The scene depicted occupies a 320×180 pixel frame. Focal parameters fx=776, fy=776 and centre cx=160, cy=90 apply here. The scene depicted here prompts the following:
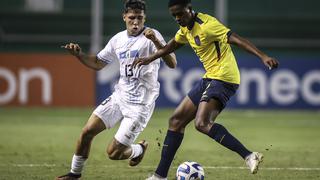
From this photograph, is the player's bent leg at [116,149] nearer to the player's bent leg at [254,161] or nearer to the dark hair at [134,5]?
the dark hair at [134,5]

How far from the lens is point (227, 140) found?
8.59 metres

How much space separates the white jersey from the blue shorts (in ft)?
2.00

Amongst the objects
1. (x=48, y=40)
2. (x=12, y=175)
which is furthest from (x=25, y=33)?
(x=12, y=175)

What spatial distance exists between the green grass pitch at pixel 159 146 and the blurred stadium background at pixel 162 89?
0.02 metres

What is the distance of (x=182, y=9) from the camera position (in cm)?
878

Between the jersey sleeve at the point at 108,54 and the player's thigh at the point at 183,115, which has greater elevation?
the jersey sleeve at the point at 108,54

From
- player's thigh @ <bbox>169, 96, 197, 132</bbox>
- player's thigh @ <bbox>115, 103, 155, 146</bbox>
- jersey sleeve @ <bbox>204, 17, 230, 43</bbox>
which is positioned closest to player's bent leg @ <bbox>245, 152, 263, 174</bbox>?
player's thigh @ <bbox>169, 96, 197, 132</bbox>

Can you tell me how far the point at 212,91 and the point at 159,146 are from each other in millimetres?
1595

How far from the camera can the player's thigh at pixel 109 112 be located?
30.3 feet

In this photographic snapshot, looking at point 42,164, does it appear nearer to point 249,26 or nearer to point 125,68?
point 125,68

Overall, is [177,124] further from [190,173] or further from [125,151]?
[125,151]

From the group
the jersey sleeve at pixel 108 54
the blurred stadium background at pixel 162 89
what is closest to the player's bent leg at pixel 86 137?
the blurred stadium background at pixel 162 89

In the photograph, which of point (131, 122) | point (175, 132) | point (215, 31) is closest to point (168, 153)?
point (175, 132)

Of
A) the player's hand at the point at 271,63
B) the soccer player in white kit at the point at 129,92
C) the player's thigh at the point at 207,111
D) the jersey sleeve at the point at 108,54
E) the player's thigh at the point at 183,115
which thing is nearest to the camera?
the player's hand at the point at 271,63
